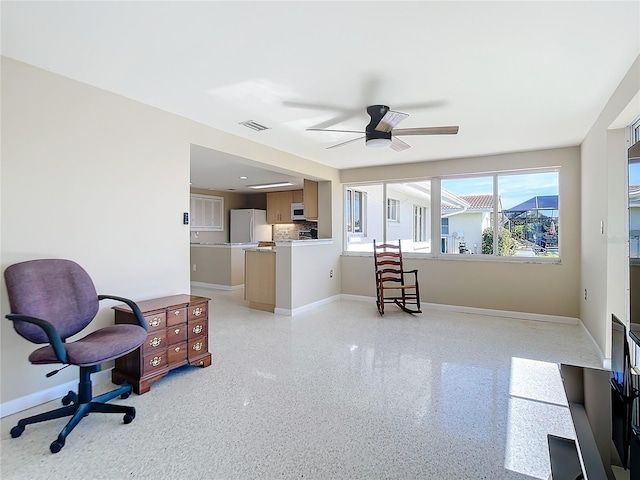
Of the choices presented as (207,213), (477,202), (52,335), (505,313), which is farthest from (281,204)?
(52,335)

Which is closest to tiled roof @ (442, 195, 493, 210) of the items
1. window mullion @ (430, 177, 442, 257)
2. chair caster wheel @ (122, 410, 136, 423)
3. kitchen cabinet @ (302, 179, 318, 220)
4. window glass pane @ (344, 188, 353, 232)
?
window mullion @ (430, 177, 442, 257)

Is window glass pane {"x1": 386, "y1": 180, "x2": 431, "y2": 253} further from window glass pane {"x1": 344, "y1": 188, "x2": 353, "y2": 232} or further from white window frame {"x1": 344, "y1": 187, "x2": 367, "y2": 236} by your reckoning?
window glass pane {"x1": 344, "y1": 188, "x2": 353, "y2": 232}

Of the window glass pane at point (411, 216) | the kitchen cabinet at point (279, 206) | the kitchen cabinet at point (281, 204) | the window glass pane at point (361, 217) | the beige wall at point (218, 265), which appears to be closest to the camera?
the window glass pane at point (411, 216)

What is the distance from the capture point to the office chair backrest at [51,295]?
2.00 metres

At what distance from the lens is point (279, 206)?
29.0 feet

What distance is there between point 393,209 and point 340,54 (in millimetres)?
3930

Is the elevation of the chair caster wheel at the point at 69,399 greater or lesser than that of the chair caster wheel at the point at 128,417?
greater

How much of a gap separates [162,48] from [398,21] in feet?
4.69

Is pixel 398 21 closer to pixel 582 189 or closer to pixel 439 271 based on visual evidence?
pixel 582 189

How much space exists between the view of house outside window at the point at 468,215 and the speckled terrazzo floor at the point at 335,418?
164cm

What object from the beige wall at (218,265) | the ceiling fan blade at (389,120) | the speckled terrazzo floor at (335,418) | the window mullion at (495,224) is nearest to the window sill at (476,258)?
the window mullion at (495,224)

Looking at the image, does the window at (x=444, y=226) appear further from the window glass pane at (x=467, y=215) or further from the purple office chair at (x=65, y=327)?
the purple office chair at (x=65, y=327)

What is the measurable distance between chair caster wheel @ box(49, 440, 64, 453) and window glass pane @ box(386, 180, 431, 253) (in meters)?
4.76

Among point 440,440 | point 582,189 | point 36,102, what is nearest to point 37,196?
point 36,102
